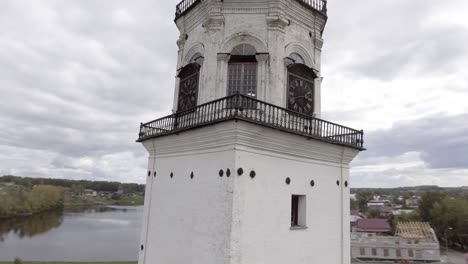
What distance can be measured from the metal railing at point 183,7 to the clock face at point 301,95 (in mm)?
4217

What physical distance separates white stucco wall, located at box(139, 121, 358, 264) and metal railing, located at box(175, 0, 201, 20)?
441cm

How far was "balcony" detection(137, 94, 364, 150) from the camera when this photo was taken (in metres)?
8.06

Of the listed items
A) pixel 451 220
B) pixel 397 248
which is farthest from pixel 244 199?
pixel 451 220

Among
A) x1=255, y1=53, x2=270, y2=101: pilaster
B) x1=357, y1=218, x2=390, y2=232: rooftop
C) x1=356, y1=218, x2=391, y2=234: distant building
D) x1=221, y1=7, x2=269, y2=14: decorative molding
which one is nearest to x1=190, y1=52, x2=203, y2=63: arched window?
x1=221, y1=7, x2=269, y2=14: decorative molding

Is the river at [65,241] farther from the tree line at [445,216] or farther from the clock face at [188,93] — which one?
the tree line at [445,216]

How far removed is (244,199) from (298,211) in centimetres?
234

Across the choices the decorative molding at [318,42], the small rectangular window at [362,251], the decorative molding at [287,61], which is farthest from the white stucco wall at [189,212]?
the small rectangular window at [362,251]

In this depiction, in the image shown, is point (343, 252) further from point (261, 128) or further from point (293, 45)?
point (293, 45)

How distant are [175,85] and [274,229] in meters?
5.98

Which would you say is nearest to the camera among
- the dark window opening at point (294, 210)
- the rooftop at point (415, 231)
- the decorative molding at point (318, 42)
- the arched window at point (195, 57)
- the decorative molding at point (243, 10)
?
the dark window opening at point (294, 210)

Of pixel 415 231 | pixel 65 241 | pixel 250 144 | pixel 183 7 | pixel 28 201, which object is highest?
pixel 183 7

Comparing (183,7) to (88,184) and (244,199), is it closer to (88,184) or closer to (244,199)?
(244,199)

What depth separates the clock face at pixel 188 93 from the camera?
10422 mm

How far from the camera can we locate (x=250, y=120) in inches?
306
